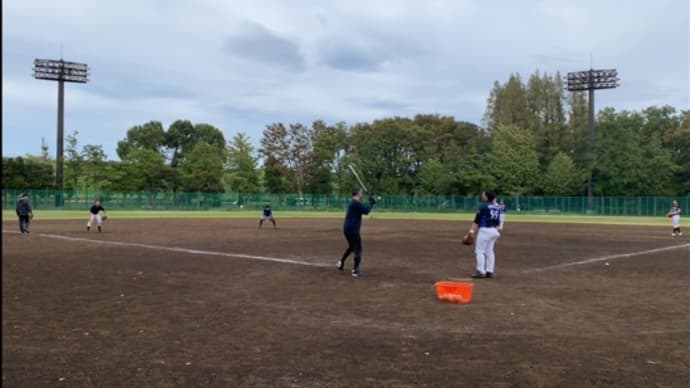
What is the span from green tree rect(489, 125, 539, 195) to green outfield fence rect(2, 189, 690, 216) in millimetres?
4817

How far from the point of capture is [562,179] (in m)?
69.3

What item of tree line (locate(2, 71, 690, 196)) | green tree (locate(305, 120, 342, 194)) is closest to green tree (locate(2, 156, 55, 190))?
tree line (locate(2, 71, 690, 196))

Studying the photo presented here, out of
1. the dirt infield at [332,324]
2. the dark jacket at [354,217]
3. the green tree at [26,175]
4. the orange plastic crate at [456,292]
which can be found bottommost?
the dirt infield at [332,324]

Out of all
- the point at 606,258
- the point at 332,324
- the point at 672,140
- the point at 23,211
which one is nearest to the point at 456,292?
the point at 332,324

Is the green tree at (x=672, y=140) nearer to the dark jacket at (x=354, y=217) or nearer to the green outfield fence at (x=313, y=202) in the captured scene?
the green outfield fence at (x=313, y=202)

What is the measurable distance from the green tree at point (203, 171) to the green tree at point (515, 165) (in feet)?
121

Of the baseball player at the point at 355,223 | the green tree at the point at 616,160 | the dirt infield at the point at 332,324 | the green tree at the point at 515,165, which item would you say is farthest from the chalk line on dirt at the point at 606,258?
the green tree at the point at 616,160

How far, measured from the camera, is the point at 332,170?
82.4m

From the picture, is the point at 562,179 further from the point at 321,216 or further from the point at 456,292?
the point at 456,292

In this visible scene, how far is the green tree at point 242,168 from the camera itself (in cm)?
7556

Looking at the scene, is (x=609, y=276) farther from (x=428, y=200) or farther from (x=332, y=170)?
(x=332, y=170)

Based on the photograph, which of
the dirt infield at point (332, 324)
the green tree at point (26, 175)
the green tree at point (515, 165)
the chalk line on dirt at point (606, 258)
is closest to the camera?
the dirt infield at point (332, 324)

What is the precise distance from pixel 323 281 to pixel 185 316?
12.8 ft

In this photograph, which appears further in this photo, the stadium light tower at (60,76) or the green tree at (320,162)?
the green tree at (320,162)
